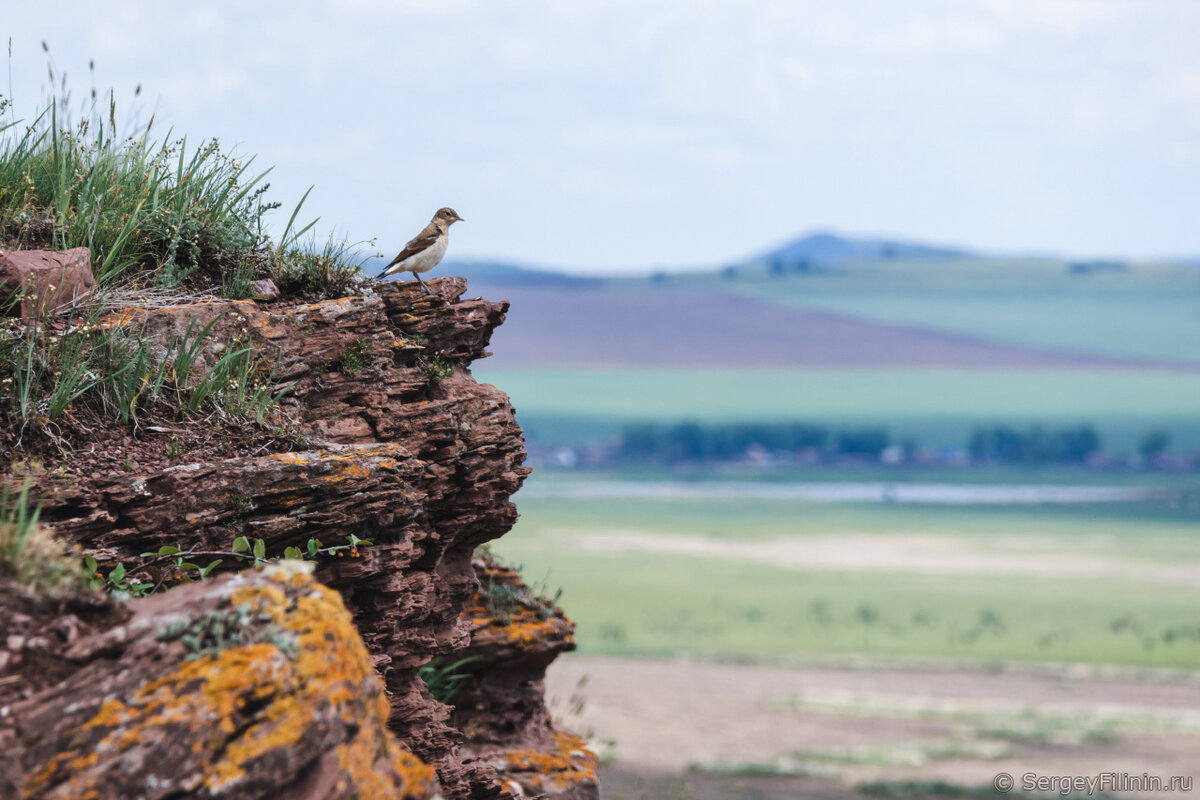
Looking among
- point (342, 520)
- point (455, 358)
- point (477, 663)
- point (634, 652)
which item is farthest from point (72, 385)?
point (634, 652)

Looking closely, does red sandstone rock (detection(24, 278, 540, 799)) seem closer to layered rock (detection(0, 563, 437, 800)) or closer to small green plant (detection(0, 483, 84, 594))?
small green plant (detection(0, 483, 84, 594))

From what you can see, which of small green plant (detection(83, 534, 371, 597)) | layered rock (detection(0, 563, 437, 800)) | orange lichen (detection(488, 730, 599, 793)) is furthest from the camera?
orange lichen (detection(488, 730, 599, 793))

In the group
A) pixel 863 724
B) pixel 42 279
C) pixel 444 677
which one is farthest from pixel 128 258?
pixel 863 724

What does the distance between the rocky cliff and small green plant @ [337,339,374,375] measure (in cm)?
2

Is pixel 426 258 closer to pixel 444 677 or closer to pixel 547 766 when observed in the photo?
pixel 444 677

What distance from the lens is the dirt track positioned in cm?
2572

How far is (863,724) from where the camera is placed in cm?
3209

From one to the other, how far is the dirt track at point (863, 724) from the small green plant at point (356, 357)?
12.2 metres

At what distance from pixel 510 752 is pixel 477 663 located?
3.20 ft

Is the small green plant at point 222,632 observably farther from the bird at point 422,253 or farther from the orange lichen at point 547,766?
the orange lichen at point 547,766

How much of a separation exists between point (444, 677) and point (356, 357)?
3.94 metres

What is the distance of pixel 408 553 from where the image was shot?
8.08m

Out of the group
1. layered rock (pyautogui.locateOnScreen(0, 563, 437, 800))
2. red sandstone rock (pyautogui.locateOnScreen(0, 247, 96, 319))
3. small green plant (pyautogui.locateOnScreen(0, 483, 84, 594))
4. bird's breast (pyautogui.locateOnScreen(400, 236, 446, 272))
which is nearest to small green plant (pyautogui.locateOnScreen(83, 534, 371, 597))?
small green plant (pyautogui.locateOnScreen(0, 483, 84, 594))

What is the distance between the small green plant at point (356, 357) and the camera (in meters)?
8.80
